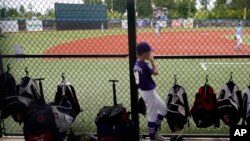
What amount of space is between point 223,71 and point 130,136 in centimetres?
542

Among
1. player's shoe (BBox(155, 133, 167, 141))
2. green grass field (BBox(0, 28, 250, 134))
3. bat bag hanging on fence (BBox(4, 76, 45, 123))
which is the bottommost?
green grass field (BBox(0, 28, 250, 134))

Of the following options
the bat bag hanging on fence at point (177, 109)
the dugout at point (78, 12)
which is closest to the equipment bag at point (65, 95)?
the bat bag hanging on fence at point (177, 109)

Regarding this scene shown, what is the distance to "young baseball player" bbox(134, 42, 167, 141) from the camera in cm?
318

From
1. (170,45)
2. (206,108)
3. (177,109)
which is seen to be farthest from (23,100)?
(170,45)

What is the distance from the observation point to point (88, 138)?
3410 millimetres

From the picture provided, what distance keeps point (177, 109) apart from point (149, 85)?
39cm

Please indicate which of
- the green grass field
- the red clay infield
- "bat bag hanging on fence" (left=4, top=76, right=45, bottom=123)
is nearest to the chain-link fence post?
the green grass field

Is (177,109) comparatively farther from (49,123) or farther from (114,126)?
(49,123)

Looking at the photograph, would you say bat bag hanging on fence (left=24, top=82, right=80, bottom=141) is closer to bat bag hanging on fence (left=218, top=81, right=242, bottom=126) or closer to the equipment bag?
the equipment bag

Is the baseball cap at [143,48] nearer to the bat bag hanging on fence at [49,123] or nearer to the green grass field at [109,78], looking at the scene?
the bat bag hanging on fence at [49,123]

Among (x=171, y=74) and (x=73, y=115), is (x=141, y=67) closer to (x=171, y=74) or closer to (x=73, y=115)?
(x=73, y=115)

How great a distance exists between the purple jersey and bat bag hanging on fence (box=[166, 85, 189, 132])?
275 mm

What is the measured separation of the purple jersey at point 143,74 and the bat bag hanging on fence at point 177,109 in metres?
0.28

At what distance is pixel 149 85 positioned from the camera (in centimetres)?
325
